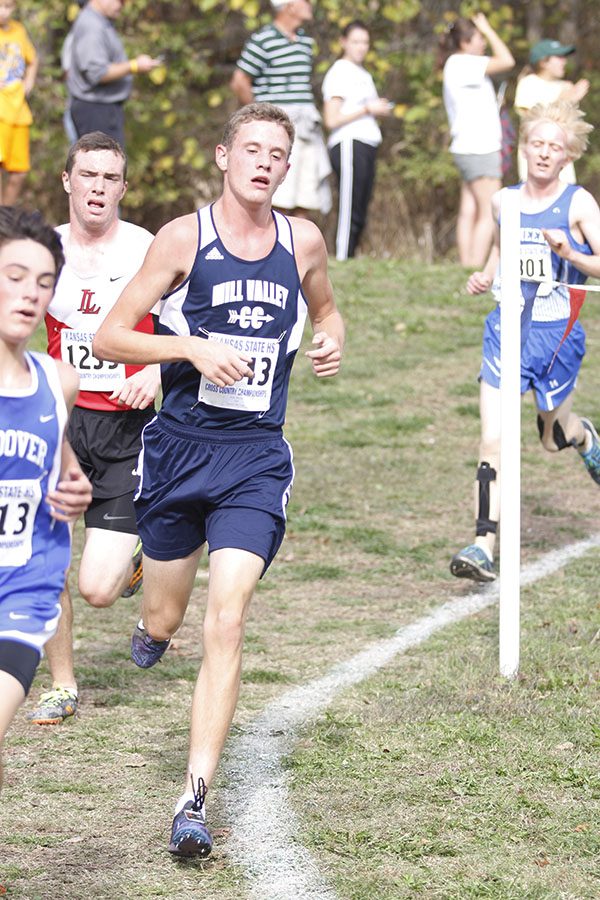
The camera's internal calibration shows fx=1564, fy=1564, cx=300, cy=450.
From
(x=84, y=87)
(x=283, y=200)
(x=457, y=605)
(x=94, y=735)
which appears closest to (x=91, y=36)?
(x=84, y=87)

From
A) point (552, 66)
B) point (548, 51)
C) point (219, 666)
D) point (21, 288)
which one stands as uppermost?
point (548, 51)

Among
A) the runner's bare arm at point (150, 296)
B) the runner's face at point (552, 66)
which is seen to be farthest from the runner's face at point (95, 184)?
the runner's face at point (552, 66)

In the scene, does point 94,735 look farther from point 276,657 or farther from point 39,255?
point 39,255

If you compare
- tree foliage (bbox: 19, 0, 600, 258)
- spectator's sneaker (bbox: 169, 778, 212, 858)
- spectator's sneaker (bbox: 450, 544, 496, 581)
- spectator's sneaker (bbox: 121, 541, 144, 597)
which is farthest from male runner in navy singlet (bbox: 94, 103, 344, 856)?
tree foliage (bbox: 19, 0, 600, 258)

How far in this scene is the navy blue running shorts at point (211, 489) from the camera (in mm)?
4836

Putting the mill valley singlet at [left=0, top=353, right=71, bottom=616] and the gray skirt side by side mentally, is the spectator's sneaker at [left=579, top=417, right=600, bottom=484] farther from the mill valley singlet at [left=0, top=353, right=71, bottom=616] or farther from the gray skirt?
the gray skirt

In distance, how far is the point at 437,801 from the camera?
4926 mm

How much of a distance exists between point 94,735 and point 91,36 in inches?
342

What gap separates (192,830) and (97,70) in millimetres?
9856

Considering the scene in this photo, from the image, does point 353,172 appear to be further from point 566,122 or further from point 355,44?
point 566,122

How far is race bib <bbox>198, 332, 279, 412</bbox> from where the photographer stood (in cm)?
491

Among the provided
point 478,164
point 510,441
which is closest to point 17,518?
point 510,441

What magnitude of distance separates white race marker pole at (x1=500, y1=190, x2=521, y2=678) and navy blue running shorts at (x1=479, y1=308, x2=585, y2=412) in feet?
3.96

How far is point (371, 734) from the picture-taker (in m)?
5.58
